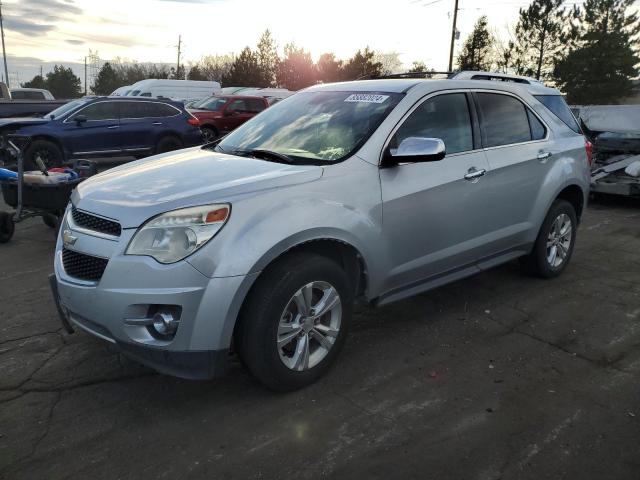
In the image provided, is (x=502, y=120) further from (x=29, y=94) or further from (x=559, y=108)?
(x=29, y=94)

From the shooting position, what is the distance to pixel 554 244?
5.12 m

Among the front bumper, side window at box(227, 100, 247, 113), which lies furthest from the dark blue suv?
the front bumper

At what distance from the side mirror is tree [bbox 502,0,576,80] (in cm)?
4025

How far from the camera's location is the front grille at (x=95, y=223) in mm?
2873

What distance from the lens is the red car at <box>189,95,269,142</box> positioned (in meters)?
17.8

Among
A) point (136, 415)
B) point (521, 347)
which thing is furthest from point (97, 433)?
point (521, 347)

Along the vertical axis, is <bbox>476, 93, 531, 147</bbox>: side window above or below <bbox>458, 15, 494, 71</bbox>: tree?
below

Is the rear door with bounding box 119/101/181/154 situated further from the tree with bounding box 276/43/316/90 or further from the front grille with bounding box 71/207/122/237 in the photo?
A: the tree with bounding box 276/43/316/90

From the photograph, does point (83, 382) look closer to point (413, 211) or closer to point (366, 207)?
point (366, 207)

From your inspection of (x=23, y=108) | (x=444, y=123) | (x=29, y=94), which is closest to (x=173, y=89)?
(x=29, y=94)

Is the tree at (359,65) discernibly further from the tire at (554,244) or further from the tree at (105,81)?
the tire at (554,244)

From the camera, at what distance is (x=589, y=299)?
188 inches

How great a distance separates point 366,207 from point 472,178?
3.54 ft

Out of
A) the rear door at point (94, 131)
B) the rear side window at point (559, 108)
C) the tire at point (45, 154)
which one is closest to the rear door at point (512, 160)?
the rear side window at point (559, 108)
